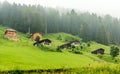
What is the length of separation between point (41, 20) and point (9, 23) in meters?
18.6

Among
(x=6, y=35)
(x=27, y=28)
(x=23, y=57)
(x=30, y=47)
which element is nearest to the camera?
(x=23, y=57)

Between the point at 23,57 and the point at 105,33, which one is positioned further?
the point at 105,33

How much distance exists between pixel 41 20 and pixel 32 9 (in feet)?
54.4

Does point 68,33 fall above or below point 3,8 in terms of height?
below

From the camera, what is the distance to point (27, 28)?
571ft

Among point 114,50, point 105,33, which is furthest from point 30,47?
point 105,33

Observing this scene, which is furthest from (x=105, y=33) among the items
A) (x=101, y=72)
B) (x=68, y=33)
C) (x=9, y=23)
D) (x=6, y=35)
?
(x=101, y=72)

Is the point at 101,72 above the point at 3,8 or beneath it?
beneath

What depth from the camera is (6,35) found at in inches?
5271

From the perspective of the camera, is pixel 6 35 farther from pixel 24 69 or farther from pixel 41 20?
pixel 24 69

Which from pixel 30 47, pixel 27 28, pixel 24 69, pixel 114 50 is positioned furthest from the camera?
pixel 27 28

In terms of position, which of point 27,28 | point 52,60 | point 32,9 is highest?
point 32,9

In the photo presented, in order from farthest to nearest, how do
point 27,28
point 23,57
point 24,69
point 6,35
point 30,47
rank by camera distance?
point 27,28, point 6,35, point 30,47, point 23,57, point 24,69

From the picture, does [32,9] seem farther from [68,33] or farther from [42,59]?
[42,59]
